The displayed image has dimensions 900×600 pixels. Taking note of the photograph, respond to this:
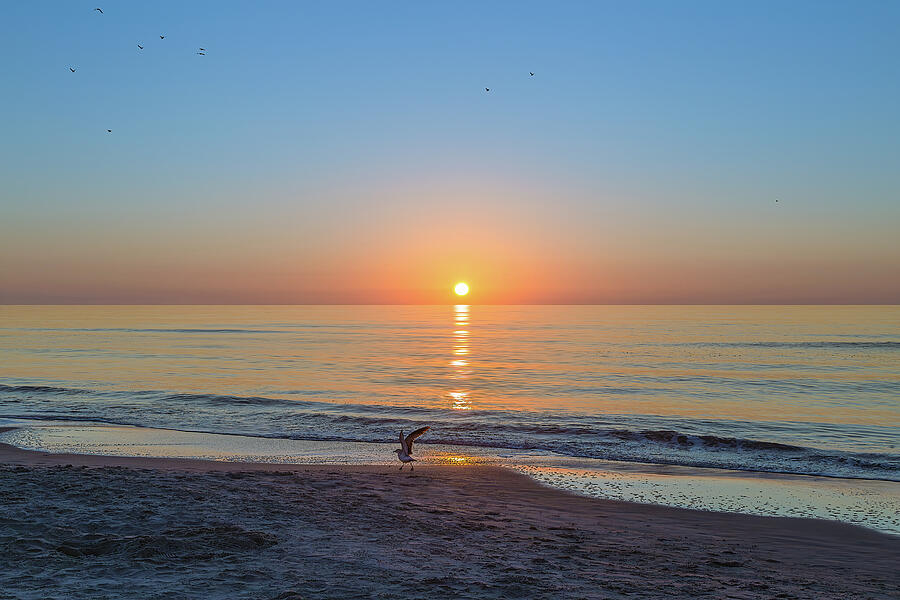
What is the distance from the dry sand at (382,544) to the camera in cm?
A: 749

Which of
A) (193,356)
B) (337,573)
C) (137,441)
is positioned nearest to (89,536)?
(337,573)

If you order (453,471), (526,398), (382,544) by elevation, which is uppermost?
(382,544)

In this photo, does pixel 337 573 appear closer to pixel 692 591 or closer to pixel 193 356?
pixel 692 591

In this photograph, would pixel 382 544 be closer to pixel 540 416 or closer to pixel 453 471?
pixel 453 471

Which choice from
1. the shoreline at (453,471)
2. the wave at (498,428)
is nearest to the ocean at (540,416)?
the wave at (498,428)

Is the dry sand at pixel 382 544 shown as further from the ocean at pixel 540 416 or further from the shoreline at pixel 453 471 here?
the ocean at pixel 540 416

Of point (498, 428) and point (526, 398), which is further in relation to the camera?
point (526, 398)

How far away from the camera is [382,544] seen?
30.3ft

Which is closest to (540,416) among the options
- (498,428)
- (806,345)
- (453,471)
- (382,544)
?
(498,428)

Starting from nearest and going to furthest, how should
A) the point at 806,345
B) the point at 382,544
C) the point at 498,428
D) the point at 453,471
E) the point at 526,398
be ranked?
1. the point at 382,544
2. the point at 453,471
3. the point at 498,428
4. the point at 526,398
5. the point at 806,345

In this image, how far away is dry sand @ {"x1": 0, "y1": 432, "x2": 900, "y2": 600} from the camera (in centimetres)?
749

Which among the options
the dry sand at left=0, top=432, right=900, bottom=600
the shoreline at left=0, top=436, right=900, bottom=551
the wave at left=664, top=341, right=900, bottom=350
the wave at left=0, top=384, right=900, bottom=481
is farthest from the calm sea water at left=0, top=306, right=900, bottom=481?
the dry sand at left=0, top=432, right=900, bottom=600

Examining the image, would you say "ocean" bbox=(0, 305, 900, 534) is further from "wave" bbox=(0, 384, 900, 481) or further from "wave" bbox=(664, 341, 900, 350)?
"wave" bbox=(664, 341, 900, 350)

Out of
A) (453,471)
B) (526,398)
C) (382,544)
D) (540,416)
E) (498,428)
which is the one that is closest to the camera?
(382,544)
